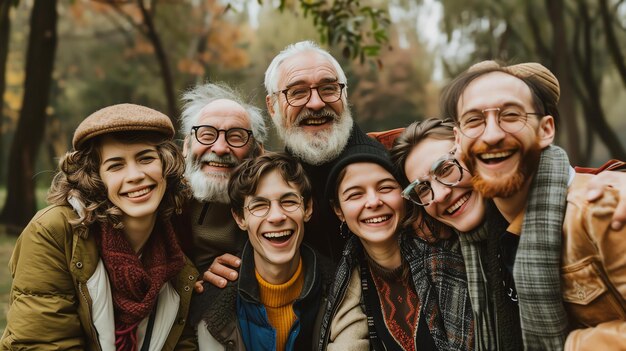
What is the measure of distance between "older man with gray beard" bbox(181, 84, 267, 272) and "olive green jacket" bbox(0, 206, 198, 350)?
0.84 meters

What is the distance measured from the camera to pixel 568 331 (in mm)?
2568

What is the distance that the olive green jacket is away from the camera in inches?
114

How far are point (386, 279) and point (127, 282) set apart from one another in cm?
153

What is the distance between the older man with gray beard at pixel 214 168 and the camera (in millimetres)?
3785

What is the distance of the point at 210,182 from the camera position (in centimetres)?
382

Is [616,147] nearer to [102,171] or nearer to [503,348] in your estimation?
[503,348]

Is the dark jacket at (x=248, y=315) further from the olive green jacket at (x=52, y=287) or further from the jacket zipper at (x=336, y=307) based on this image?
the olive green jacket at (x=52, y=287)

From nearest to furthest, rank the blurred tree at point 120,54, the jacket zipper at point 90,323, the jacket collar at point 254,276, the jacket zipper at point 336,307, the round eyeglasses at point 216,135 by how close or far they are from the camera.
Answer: the jacket zipper at point 90,323 → the jacket zipper at point 336,307 → the jacket collar at point 254,276 → the round eyeglasses at point 216,135 → the blurred tree at point 120,54

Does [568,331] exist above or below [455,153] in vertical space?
below

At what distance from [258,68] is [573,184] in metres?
29.9

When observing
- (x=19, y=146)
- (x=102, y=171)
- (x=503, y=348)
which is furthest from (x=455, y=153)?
(x=19, y=146)

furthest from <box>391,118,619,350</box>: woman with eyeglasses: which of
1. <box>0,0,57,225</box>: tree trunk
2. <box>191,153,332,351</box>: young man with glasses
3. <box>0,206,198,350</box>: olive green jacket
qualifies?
<box>0,0,57,225</box>: tree trunk

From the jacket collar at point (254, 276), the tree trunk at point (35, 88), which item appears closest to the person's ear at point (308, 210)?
the jacket collar at point (254, 276)

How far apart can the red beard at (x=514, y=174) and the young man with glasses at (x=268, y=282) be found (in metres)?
1.24
